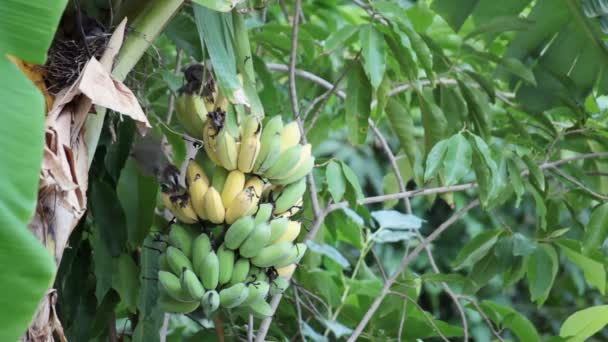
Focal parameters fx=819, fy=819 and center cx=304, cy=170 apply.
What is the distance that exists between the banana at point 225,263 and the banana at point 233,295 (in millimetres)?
13

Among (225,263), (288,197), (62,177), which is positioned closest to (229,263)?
(225,263)

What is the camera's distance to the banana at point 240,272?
90cm

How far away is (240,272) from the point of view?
899 mm

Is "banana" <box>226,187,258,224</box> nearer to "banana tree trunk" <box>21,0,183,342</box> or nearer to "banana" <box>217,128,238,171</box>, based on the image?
"banana" <box>217,128,238,171</box>

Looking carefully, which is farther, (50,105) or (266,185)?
(266,185)

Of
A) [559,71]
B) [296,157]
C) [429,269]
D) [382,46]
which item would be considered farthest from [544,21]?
[429,269]

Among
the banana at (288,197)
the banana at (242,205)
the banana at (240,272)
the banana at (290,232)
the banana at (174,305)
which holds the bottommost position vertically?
the banana at (174,305)

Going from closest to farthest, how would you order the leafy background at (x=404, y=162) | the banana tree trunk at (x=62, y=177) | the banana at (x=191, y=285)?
1. the banana tree trunk at (x=62, y=177)
2. the banana at (x=191, y=285)
3. the leafy background at (x=404, y=162)

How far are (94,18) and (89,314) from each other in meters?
0.40

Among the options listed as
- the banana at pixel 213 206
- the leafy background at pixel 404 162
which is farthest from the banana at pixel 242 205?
the leafy background at pixel 404 162

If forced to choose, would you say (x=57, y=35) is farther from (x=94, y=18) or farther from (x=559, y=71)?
(x=559, y=71)

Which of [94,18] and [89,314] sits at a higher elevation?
[94,18]

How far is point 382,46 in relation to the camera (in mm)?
1130

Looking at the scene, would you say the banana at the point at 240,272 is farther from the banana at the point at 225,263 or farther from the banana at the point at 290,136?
the banana at the point at 290,136
